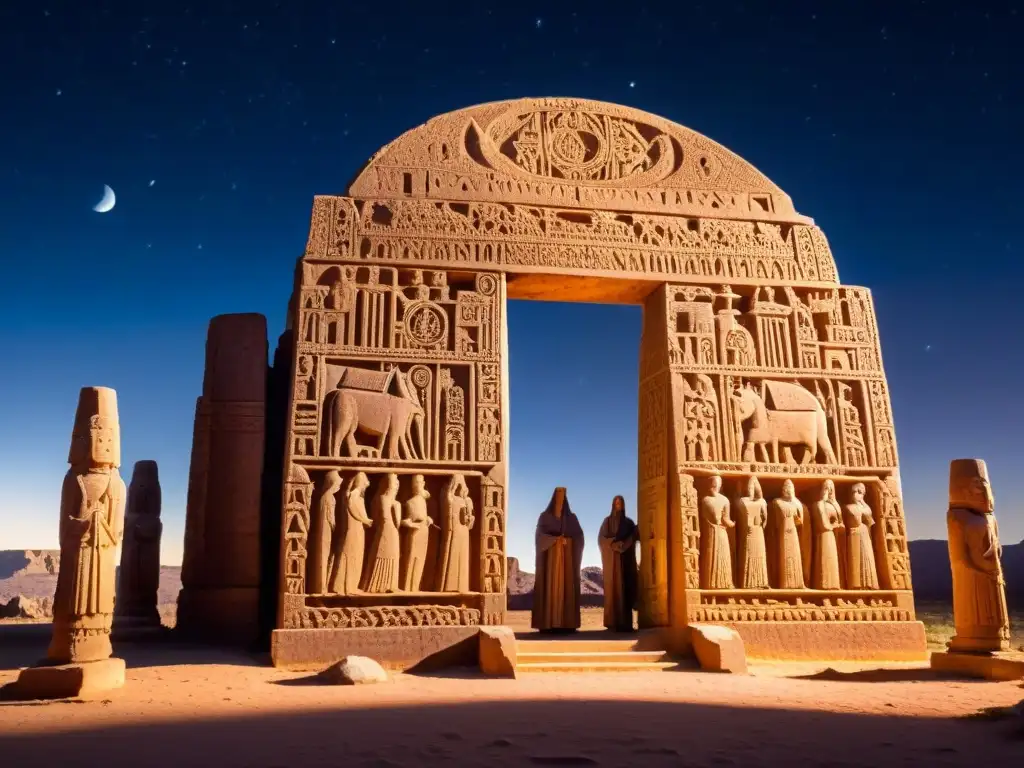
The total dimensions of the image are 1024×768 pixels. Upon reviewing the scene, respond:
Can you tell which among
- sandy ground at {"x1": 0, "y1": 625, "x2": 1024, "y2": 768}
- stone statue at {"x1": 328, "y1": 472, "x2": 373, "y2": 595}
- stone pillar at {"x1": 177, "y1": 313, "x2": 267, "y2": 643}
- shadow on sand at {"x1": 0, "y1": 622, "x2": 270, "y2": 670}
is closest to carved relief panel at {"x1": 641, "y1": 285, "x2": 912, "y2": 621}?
sandy ground at {"x1": 0, "y1": 625, "x2": 1024, "y2": 768}

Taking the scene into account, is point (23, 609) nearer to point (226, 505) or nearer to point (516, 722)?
point (226, 505)

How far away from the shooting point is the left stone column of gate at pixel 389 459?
9.53 meters

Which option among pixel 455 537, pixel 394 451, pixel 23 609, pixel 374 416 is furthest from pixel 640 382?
pixel 23 609

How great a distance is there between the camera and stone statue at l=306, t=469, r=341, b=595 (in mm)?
9539

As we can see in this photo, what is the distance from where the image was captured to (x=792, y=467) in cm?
1089

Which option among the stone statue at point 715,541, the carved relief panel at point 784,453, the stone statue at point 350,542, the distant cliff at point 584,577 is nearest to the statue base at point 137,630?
the stone statue at point 350,542

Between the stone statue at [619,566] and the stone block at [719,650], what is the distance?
8.64 ft

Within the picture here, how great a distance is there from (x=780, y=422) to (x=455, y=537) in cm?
438

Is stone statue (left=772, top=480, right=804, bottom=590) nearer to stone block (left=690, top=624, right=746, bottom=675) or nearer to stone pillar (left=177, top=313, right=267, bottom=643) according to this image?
stone block (left=690, top=624, right=746, bottom=675)

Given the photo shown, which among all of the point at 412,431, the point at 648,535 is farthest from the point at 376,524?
the point at 648,535

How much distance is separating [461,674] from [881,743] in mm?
4845

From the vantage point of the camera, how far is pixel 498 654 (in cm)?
891

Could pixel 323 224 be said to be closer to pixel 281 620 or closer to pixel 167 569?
pixel 281 620

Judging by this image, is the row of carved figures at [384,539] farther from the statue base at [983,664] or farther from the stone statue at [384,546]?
the statue base at [983,664]
